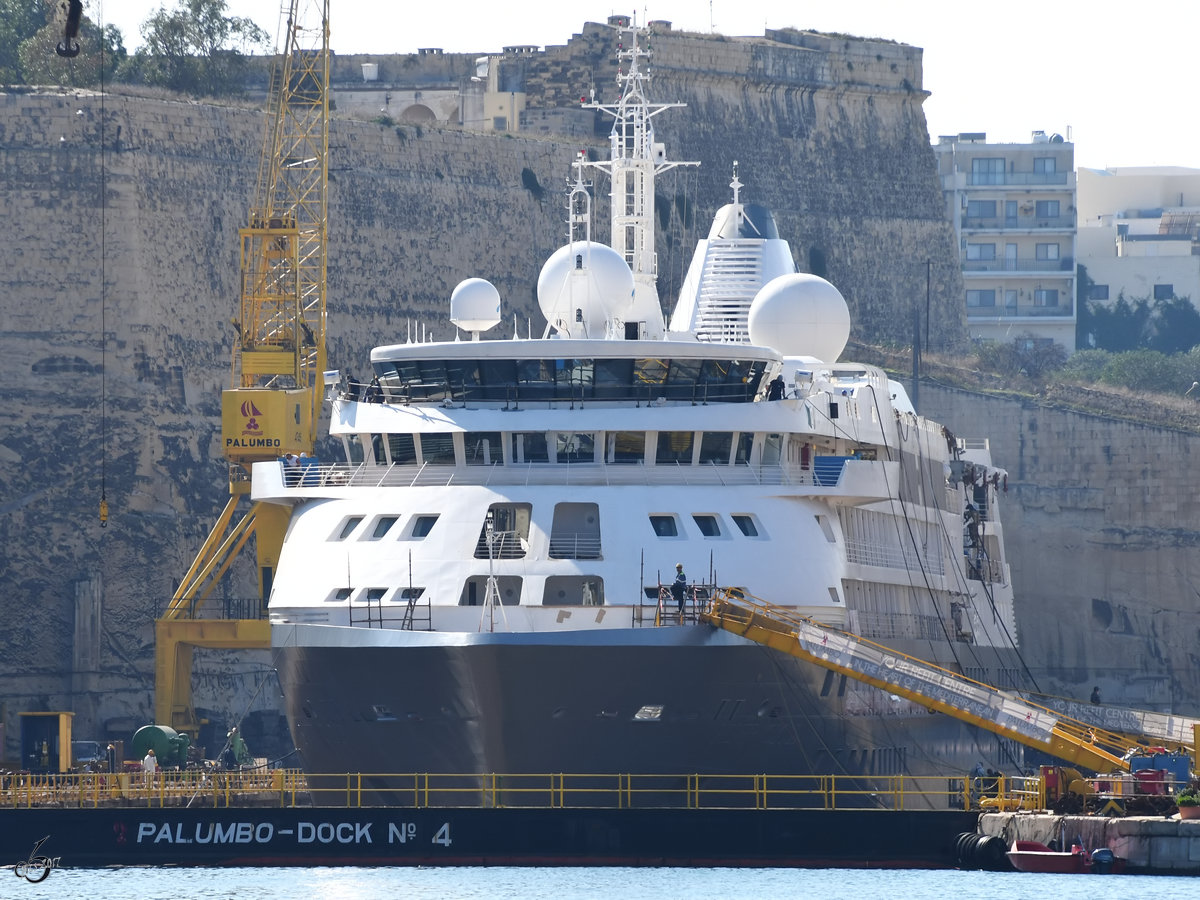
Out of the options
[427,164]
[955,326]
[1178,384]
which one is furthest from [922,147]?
[427,164]

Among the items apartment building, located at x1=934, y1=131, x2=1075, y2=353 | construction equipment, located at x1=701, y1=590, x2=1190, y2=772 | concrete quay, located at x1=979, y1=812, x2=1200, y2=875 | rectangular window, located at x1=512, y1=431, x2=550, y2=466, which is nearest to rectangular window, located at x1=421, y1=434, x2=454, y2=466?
rectangular window, located at x1=512, y1=431, x2=550, y2=466

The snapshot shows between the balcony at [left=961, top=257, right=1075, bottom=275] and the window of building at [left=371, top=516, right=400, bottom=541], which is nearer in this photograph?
the window of building at [left=371, top=516, right=400, bottom=541]

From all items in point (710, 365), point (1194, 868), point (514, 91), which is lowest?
point (1194, 868)

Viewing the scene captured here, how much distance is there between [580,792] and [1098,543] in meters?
49.9

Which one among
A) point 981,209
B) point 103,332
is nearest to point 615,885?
point 103,332

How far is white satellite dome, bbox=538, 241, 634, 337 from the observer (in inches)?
2036

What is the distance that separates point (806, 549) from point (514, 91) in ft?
171

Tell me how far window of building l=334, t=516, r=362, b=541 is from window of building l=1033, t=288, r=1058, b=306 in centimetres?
8453

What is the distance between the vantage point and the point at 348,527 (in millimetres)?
46344

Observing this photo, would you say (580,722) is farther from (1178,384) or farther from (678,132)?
(1178,384)

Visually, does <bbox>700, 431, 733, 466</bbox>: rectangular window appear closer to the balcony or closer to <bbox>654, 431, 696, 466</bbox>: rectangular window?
<bbox>654, 431, 696, 466</bbox>: rectangular window

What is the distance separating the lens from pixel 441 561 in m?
44.4

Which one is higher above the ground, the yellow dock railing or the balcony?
the balcony

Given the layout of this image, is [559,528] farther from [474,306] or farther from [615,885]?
[474,306]
